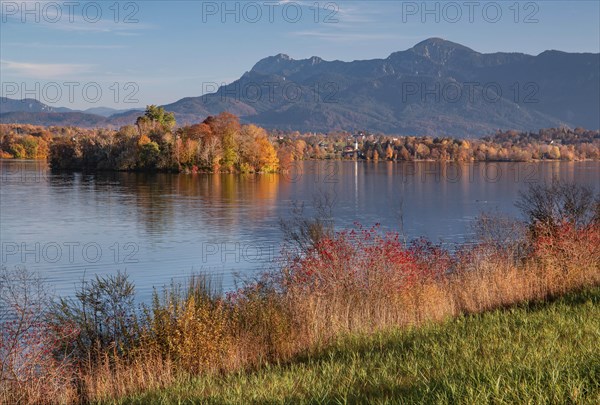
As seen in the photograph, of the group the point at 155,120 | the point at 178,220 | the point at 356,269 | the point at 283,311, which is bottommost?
the point at 178,220

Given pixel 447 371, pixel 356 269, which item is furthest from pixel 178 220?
pixel 447 371

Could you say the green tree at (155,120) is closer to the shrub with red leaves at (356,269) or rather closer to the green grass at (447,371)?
the shrub with red leaves at (356,269)

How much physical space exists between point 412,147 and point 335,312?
6385 inches

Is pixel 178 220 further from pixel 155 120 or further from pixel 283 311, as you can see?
pixel 155 120

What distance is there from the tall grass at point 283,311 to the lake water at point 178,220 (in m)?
4.13

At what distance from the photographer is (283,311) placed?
13.6 m

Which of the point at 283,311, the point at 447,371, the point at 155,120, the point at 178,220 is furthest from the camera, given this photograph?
the point at 155,120

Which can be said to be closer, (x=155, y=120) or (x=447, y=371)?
(x=447, y=371)

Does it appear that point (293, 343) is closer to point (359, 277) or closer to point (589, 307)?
point (359, 277)

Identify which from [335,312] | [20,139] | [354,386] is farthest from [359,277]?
[20,139]

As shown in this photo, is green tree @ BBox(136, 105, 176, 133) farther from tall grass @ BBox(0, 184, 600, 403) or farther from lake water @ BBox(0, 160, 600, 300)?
tall grass @ BBox(0, 184, 600, 403)

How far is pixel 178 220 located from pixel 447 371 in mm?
34487

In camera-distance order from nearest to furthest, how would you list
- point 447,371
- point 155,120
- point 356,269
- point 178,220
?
point 447,371 < point 356,269 < point 178,220 < point 155,120

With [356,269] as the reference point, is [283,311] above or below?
below
